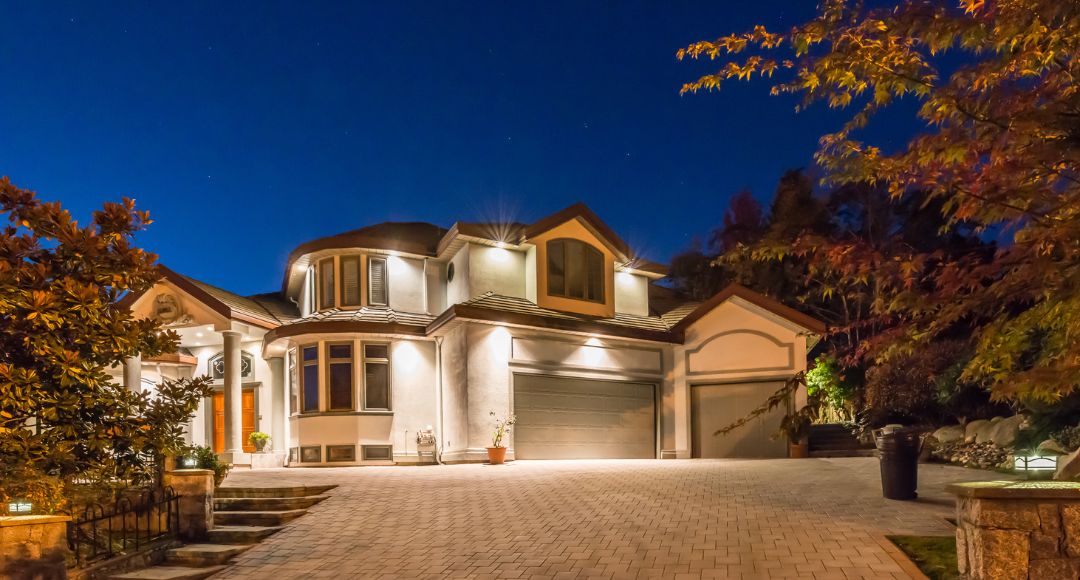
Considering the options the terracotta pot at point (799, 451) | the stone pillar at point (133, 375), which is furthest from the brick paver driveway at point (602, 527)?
the stone pillar at point (133, 375)

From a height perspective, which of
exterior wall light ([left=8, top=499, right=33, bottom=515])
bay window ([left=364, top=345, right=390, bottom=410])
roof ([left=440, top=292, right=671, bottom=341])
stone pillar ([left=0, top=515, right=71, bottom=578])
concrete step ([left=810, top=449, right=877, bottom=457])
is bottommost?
concrete step ([left=810, top=449, right=877, bottom=457])

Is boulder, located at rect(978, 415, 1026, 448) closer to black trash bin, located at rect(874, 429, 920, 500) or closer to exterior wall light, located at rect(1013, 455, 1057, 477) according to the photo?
black trash bin, located at rect(874, 429, 920, 500)

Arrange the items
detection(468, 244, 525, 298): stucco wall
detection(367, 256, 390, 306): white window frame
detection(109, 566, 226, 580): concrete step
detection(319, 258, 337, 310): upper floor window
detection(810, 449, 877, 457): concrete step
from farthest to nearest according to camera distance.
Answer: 1. detection(319, 258, 337, 310): upper floor window
2. detection(367, 256, 390, 306): white window frame
3. detection(468, 244, 525, 298): stucco wall
4. detection(810, 449, 877, 457): concrete step
5. detection(109, 566, 226, 580): concrete step

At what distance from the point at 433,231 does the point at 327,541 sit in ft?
53.7

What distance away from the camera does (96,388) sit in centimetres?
748

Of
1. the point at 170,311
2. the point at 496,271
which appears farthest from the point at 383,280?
the point at 170,311

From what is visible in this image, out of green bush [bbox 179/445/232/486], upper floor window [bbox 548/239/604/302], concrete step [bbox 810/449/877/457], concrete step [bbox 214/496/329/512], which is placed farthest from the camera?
upper floor window [bbox 548/239/604/302]

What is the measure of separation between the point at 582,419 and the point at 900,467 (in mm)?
11448

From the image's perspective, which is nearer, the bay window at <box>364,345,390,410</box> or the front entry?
the bay window at <box>364,345,390,410</box>

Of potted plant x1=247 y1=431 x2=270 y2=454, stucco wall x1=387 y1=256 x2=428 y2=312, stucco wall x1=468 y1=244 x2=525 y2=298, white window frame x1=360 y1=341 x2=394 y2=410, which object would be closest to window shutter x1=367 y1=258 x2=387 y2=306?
stucco wall x1=387 y1=256 x2=428 y2=312

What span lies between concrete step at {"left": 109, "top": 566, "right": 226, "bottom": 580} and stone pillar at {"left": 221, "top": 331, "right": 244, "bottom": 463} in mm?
12941

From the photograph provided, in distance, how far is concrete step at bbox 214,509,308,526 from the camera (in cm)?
1119

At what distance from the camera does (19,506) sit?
730cm

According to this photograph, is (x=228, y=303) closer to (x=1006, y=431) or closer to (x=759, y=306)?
(x=759, y=306)
